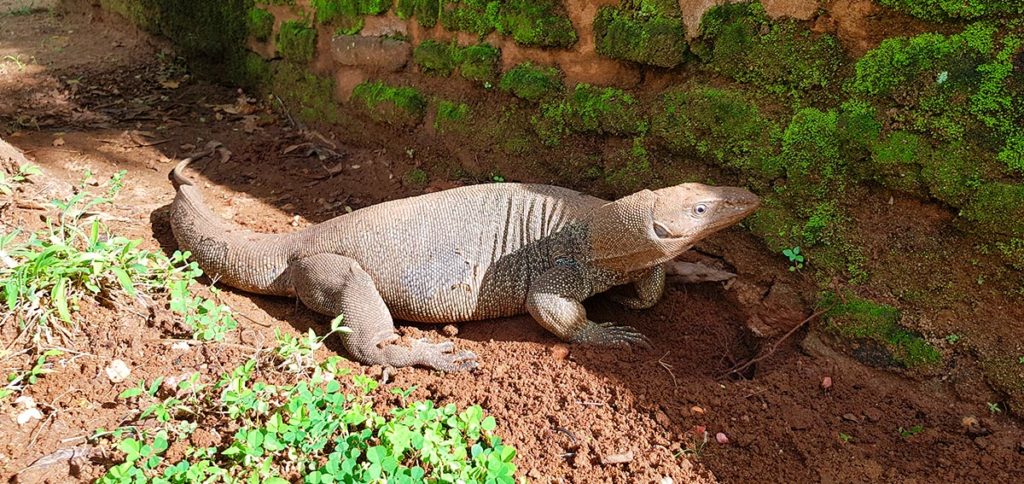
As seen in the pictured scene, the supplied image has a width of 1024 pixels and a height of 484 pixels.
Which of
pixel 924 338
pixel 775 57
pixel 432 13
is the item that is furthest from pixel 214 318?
pixel 924 338

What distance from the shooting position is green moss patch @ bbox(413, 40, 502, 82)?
517 cm

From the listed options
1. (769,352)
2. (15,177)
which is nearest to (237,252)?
(15,177)

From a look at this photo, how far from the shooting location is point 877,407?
3.47 metres

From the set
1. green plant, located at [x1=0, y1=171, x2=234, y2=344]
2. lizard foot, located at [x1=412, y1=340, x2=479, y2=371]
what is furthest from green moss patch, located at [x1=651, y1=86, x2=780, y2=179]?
green plant, located at [x1=0, y1=171, x2=234, y2=344]

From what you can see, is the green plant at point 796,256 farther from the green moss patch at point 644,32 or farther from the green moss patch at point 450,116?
the green moss patch at point 450,116

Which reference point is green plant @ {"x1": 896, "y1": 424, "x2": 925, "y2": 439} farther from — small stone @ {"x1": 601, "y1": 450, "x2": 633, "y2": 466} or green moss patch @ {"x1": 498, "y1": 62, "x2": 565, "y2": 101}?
green moss patch @ {"x1": 498, "y1": 62, "x2": 565, "y2": 101}

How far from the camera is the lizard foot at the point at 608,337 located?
160 inches

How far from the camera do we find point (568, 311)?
13.6 feet

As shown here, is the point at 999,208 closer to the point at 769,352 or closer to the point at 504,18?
the point at 769,352

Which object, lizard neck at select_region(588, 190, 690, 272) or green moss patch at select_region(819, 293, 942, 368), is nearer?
green moss patch at select_region(819, 293, 942, 368)

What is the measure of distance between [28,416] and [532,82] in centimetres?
358

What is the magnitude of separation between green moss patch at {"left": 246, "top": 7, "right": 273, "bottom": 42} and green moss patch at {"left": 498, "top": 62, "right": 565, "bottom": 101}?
3.63 m

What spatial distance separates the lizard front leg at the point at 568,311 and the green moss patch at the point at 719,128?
1.07 meters

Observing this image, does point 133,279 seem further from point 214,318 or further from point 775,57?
point 775,57
